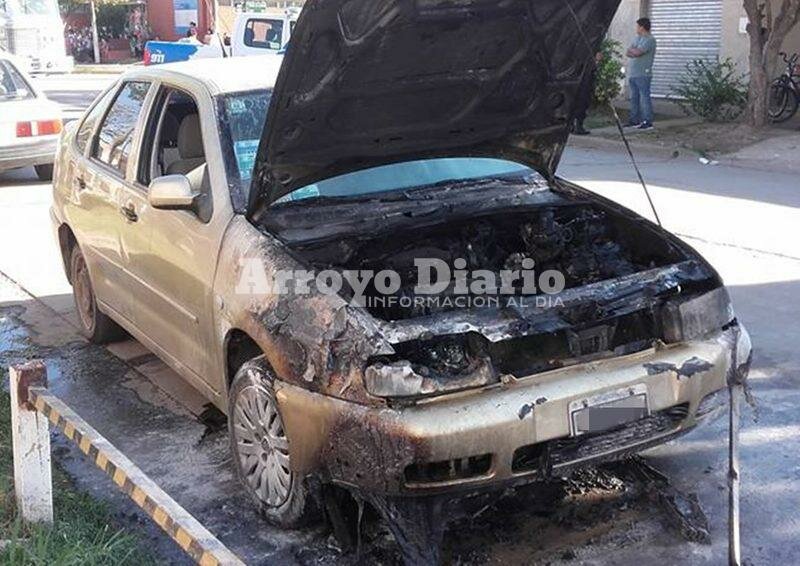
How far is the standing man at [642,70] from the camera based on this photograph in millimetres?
15547

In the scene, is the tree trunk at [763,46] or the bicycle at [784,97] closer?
the tree trunk at [763,46]

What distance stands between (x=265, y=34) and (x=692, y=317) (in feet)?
57.1

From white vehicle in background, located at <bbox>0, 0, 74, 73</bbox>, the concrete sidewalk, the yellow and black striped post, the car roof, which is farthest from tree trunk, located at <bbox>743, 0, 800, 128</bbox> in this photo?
white vehicle in background, located at <bbox>0, 0, 74, 73</bbox>

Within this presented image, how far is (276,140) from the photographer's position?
12.3ft

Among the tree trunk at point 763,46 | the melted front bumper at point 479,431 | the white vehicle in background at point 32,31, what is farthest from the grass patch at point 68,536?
the white vehicle in background at point 32,31

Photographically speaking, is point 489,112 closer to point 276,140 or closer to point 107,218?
point 276,140

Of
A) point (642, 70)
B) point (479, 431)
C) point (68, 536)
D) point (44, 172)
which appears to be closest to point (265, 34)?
point (642, 70)

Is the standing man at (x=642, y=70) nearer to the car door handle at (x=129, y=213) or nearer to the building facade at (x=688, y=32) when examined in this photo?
the building facade at (x=688, y=32)

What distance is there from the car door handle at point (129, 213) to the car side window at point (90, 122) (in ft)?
3.07

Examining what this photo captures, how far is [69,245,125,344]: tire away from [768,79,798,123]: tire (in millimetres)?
12500

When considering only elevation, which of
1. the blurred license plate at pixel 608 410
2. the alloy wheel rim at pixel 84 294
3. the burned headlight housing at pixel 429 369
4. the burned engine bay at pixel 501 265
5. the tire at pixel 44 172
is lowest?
the tire at pixel 44 172

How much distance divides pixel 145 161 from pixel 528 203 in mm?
1927

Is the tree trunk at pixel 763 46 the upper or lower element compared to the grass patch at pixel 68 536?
upper

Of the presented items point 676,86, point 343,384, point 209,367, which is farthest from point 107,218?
point 676,86
